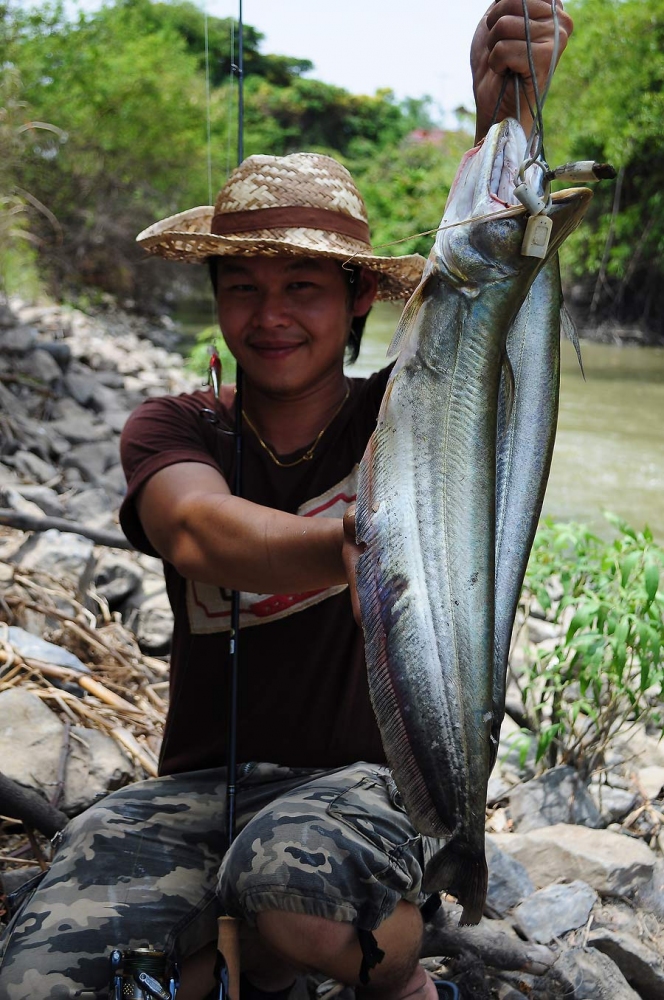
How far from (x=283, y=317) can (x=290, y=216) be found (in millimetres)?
261

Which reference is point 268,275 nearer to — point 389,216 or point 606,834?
point 606,834

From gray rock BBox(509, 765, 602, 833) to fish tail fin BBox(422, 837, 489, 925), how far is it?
72.7 inches

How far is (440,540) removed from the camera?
66.9 inches

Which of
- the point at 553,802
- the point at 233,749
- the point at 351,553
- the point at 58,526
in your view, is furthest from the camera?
the point at 58,526

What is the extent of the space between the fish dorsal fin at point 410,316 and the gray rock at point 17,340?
916 centimetres

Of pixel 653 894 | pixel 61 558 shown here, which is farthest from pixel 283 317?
pixel 61 558

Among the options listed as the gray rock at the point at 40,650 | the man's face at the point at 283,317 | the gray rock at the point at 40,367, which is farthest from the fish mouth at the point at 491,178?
the gray rock at the point at 40,367

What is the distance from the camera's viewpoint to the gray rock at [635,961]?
105 inches

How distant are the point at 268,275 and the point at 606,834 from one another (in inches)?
85.9

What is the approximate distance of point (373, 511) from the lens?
172 cm

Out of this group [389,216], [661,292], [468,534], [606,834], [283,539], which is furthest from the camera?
[389,216]

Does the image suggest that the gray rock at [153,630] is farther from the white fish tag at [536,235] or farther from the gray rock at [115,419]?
the gray rock at [115,419]

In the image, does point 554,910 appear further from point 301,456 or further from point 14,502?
point 14,502

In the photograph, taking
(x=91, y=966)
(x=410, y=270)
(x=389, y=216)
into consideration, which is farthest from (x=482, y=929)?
(x=389, y=216)
